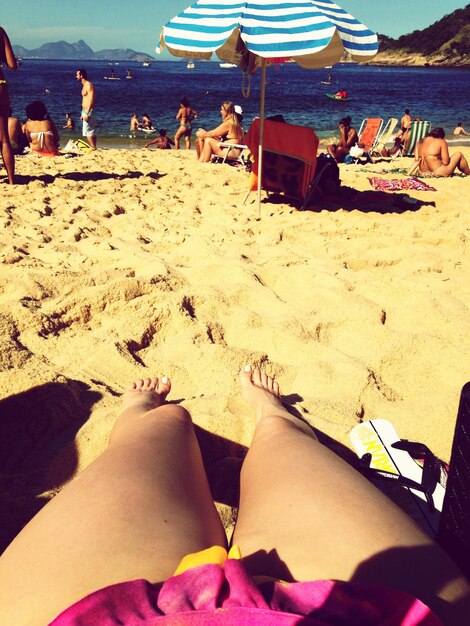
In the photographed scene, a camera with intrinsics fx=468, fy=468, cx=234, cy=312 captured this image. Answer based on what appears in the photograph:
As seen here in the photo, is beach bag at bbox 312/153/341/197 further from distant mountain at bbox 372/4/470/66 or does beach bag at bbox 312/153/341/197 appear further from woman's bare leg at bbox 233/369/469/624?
distant mountain at bbox 372/4/470/66

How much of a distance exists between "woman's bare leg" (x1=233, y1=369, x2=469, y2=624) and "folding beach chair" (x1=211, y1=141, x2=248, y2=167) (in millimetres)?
6927

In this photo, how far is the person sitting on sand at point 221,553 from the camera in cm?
72

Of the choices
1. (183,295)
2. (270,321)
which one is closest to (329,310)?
(270,321)

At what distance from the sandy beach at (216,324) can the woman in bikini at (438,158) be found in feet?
10.2

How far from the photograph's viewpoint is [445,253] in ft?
12.1

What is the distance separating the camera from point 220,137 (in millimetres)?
7906

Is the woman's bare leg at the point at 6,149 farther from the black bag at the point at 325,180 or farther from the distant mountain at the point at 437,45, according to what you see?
the distant mountain at the point at 437,45

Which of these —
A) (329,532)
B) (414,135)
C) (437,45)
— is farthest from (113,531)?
(437,45)

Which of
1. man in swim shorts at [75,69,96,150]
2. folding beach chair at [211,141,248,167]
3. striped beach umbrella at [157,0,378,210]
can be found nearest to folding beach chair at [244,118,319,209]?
striped beach umbrella at [157,0,378,210]

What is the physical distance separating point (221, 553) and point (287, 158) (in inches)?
194

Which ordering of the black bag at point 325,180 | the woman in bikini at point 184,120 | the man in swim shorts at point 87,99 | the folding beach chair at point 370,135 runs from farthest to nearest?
the woman in bikini at point 184,120 < the folding beach chair at point 370,135 < the man in swim shorts at point 87,99 < the black bag at point 325,180

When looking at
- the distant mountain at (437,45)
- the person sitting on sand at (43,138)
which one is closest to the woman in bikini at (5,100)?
the person sitting on sand at (43,138)

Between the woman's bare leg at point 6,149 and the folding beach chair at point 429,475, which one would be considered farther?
the woman's bare leg at point 6,149

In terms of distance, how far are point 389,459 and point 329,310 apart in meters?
1.11
